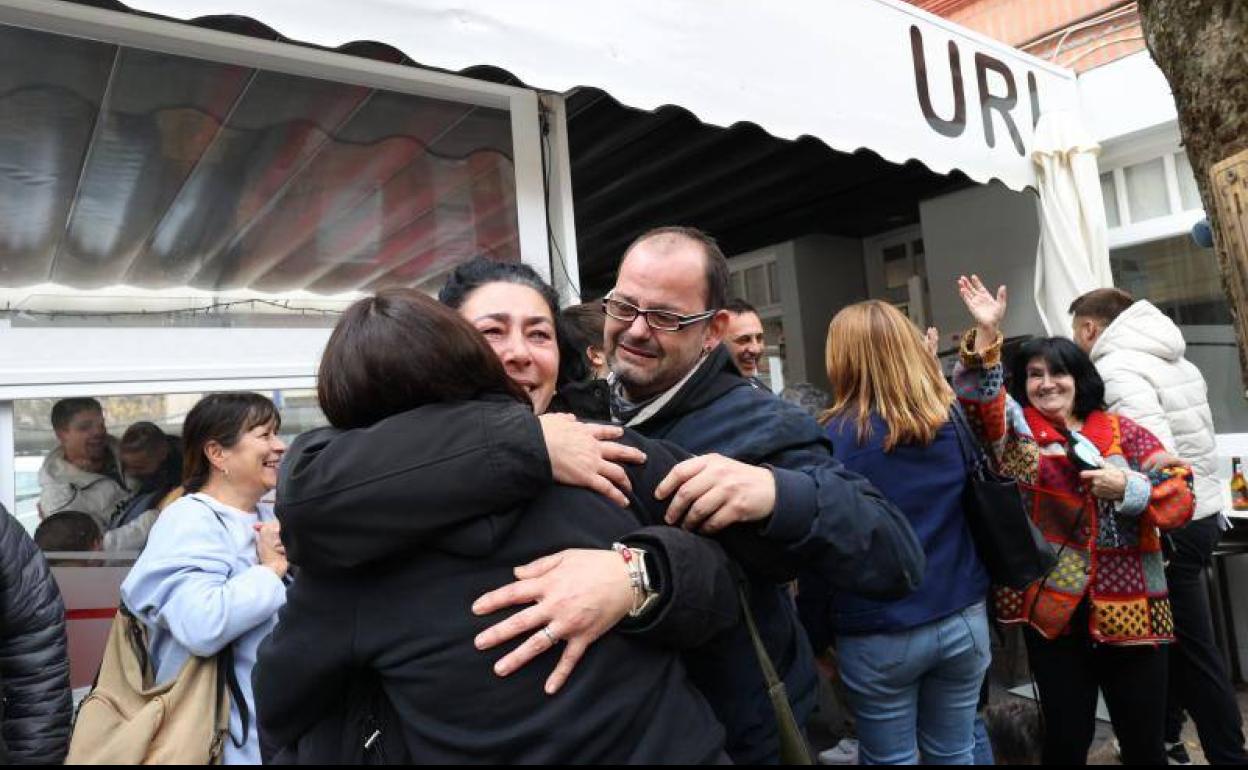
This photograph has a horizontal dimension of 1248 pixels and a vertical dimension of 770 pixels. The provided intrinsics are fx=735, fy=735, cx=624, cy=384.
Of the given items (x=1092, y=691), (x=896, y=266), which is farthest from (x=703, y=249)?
(x=896, y=266)

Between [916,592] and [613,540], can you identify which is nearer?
[613,540]

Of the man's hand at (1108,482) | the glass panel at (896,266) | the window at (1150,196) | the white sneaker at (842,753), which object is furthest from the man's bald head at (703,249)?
the glass panel at (896,266)

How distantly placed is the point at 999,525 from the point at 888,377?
0.55m

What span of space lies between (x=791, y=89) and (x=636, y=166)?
5.71ft

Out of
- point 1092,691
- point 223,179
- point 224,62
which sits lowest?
point 1092,691

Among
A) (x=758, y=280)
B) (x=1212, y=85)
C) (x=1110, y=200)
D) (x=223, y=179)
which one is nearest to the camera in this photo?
(x=1212, y=85)

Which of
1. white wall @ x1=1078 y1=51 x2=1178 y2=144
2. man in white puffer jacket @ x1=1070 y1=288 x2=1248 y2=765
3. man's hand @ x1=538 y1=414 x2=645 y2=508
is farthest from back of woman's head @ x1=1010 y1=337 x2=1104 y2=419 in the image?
man's hand @ x1=538 y1=414 x2=645 y2=508

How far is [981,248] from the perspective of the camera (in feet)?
18.7

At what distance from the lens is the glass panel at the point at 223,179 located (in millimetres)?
2123

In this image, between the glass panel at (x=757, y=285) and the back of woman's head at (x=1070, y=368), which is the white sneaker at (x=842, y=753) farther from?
the glass panel at (x=757, y=285)

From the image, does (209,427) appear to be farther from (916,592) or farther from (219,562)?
(916,592)

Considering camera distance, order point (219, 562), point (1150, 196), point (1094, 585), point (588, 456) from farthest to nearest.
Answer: point (1150, 196), point (1094, 585), point (219, 562), point (588, 456)

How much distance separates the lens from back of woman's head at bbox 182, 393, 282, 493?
2049mm

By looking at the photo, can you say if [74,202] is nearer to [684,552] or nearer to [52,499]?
[52,499]
